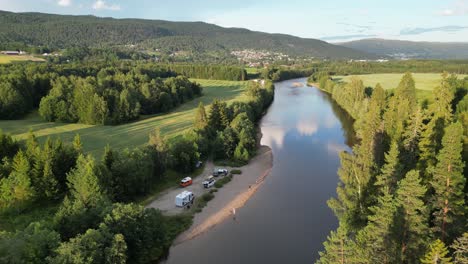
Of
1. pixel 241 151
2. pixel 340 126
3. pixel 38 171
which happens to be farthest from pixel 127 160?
pixel 340 126

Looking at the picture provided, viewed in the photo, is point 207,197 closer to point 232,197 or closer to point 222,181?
point 232,197

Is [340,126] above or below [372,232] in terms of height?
below

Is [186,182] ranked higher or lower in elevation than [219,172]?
higher

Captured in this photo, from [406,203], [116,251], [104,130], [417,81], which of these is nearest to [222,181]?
[116,251]

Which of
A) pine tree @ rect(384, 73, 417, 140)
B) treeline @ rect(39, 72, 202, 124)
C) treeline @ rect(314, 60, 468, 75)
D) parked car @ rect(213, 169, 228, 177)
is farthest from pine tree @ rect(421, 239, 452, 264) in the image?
treeline @ rect(314, 60, 468, 75)

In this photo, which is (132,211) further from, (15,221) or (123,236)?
(15,221)

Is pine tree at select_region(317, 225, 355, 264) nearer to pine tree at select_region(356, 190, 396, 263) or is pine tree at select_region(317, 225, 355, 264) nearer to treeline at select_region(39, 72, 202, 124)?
pine tree at select_region(356, 190, 396, 263)
